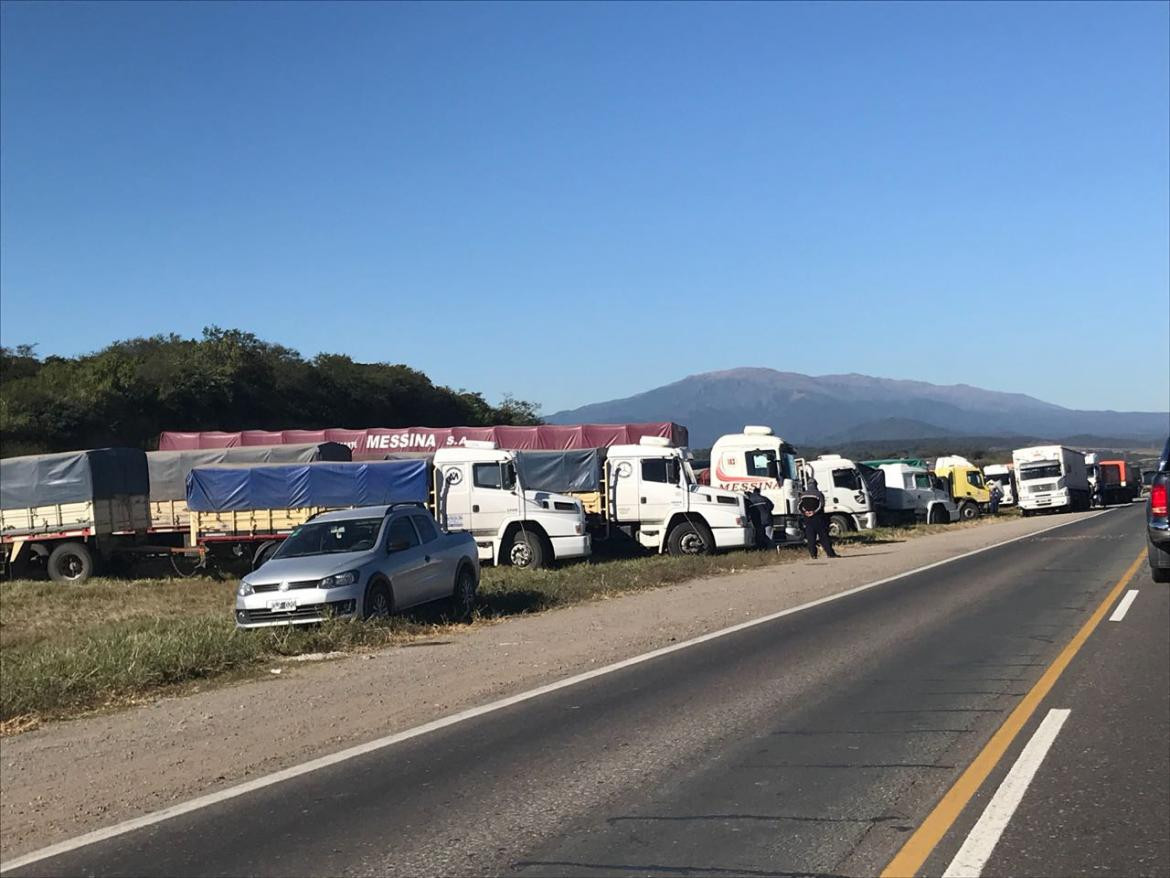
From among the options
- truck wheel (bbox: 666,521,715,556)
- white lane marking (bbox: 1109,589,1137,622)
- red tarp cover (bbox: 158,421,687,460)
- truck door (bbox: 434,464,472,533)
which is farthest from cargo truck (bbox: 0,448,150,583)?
white lane marking (bbox: 1109,589,1137,622)

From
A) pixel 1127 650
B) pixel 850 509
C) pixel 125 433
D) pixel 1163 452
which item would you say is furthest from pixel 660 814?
pixel 125 433

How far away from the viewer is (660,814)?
6.38 meters

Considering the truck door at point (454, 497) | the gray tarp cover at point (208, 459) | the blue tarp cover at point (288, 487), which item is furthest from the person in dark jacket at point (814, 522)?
the gray tarp cover at point (208, 459)

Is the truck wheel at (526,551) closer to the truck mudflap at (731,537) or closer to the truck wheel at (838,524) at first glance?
the truck mudflap at (731,537)

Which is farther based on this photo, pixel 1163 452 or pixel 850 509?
pixel 850 509

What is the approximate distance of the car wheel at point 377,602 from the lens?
1449cm

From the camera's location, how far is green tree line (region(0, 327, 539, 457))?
176ft

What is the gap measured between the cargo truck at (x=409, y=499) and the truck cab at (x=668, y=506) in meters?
2.50

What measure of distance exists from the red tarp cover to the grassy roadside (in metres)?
13.1

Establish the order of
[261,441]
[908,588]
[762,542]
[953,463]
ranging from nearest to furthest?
1. [908,588]
2. [762,542]
3. [261,441]
4. [953,463]

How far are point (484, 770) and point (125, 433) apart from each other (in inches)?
2131

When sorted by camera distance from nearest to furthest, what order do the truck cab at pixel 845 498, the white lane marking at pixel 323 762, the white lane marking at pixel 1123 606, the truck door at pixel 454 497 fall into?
the white lane marking at pixel 323 762
the white lane marking at pixel 1123 606
the truck door at pixel 454 497
the truck cab at pixel 845 498

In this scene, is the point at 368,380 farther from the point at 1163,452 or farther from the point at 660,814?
the point at 660,814

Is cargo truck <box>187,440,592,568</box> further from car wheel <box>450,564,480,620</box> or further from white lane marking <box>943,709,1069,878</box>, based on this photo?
white lane marking <box>943,709,1069,878</box>
